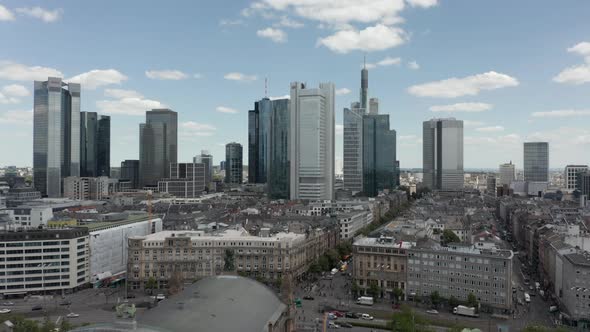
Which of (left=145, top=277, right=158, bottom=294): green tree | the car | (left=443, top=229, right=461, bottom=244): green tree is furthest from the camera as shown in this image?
(left=443, top=229, right=461, bottom=244): green tree

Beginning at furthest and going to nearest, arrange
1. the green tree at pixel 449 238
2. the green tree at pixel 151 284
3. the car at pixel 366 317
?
the green tree at pixel 449 238 < the green tree at pixel 151 284 < the car at pixel 366 317

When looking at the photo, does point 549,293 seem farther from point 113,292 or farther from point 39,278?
point 39,278

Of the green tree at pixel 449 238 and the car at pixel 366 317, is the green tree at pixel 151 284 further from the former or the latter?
the green tree at pixel 449 238

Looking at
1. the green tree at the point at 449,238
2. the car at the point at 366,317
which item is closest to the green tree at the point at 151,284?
the car at the point at 366,317

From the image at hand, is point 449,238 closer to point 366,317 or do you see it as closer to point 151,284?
point 366,317

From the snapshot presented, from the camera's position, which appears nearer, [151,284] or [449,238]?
[151,284]

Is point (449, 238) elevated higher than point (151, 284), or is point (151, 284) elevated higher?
point (449, 238)

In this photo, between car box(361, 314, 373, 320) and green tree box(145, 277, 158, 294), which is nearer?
car box(361, 314, 373, 320)

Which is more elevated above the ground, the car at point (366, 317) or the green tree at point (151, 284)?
the green tree at point (151, 284)

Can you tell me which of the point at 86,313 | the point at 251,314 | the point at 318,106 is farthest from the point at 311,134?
the point at 251,314

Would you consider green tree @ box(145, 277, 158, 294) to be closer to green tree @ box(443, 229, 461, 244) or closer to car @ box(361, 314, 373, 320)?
car @ box(361, 314, 373, 320)

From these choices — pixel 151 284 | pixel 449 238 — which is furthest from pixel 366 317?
pixel 449 238

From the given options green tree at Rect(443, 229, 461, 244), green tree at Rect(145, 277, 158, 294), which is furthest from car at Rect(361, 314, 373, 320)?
green tree at Rect(443, 229, 461, 244)

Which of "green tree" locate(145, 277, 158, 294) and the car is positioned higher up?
"green tree" locate(145, 277, 158, 294)
